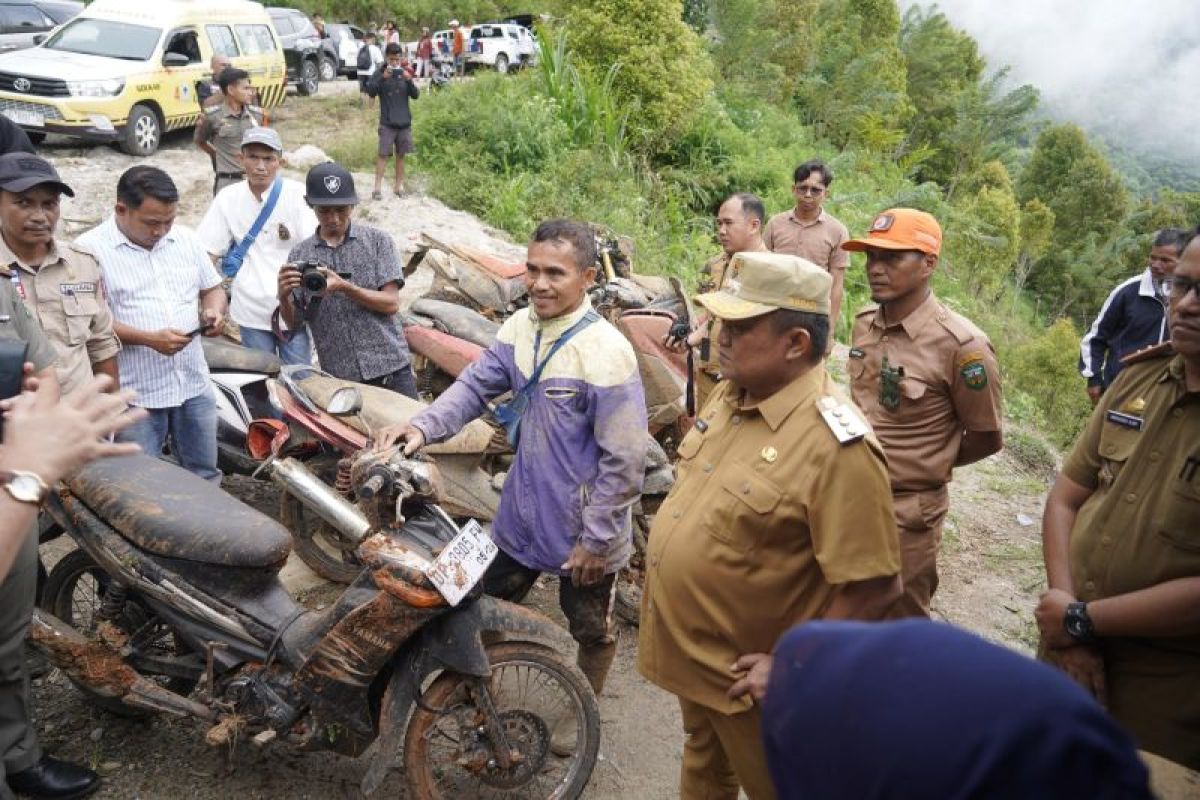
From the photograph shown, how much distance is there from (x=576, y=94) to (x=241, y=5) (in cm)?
534

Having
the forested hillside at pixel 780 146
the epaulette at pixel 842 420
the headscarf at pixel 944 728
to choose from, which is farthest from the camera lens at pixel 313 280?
the forested hillside at pixel 780 146

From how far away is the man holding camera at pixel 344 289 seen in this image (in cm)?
415

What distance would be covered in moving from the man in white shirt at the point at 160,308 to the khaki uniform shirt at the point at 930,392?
2905mm

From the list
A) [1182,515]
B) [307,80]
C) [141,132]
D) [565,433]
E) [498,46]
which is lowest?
[307,80]

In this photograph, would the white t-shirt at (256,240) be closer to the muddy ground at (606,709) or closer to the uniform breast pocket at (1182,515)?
the muddy ground at (606,709)

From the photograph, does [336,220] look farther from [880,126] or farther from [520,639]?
[880,126]

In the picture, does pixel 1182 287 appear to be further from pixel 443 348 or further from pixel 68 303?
pixel 443 348

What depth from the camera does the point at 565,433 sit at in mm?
2982

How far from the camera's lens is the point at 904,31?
108 feet

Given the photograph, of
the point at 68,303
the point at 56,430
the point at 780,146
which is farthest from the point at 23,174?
the point at 780,146

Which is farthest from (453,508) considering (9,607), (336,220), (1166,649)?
Answer: (1166,649)

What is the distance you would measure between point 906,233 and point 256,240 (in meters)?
3.42

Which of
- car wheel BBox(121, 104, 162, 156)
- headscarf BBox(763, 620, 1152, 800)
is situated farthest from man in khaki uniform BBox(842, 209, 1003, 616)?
car wheel BBox(121, 104, 162, 156)

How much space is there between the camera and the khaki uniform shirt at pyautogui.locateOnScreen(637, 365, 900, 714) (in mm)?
2021
